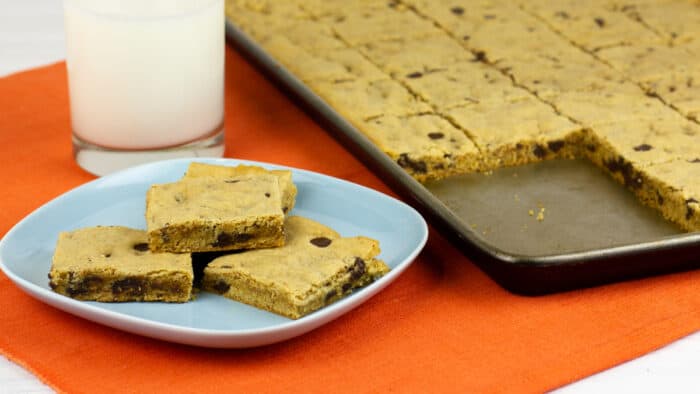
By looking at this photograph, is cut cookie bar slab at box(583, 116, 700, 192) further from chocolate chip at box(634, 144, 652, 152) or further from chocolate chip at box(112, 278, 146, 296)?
chocolate chip at box(112, 278, 146, 296)

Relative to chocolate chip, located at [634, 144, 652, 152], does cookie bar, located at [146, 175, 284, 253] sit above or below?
above

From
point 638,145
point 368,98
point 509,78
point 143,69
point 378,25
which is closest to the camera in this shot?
point 143,69

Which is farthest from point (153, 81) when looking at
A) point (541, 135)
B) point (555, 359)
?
point (555, 359)

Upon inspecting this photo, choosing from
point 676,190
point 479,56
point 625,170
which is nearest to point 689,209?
point 676,190

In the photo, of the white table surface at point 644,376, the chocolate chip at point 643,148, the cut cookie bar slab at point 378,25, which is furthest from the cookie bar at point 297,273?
the cut cookie bar slab at point 378,25

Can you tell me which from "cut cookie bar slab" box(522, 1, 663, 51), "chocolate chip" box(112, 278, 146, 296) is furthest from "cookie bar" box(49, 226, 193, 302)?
"cut cookie bar slab" box(522, 1, 663, 51)

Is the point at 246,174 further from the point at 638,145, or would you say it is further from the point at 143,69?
the point at 638,145
